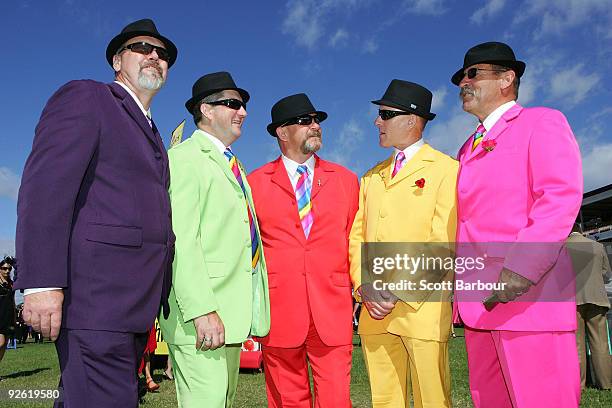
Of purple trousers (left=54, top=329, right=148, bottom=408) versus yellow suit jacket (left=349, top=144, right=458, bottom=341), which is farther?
yellow suit jacket (left=349, top=144, right=458, bottom=341)

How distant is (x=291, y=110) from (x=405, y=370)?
95.7 inches

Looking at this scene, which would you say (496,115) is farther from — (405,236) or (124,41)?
(124,41)

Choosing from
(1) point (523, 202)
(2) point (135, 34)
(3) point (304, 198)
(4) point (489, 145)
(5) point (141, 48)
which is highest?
(2) point (135, 34)

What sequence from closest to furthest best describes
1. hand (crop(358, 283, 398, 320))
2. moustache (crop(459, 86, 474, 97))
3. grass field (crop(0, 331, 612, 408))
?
moustache (crop(459, 86, 474, 97))
hand (crop(358, 283, 398, 320))
grass field (crop(0, 331, 612, 408))

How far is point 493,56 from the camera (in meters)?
3.74

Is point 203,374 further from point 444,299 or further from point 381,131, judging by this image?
point 381,131

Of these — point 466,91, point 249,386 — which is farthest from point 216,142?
point 249,386

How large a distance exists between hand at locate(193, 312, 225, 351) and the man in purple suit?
1.11 ft

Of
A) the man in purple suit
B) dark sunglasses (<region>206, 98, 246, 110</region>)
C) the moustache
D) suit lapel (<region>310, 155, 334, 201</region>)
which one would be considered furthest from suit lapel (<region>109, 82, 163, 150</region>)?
the moustache

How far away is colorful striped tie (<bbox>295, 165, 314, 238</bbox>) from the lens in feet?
14.6

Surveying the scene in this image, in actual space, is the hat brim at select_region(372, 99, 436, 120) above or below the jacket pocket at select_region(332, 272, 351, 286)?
above

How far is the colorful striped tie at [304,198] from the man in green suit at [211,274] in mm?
515

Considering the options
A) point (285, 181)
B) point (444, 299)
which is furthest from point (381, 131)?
point (444, 299)

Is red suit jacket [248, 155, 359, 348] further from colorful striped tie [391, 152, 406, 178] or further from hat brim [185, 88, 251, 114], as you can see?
hat brim [185, 88, 251, 114]
